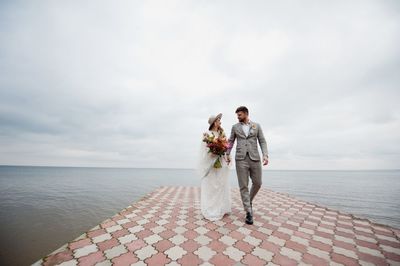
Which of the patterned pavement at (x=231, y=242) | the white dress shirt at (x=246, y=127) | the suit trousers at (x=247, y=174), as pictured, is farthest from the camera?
the white dress shirt at (x=246, y=127)

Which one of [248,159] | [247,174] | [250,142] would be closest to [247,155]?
[248,159]

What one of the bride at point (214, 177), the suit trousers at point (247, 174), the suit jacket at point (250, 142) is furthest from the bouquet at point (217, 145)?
the suit trousers at point (247, 174)

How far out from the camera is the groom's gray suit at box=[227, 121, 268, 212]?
14.0 feet

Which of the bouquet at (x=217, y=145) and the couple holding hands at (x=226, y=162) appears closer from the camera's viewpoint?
the couple holding hands at (x=226, y=162)

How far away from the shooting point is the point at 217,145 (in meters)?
4.47

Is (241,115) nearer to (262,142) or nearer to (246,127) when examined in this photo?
(246,127)

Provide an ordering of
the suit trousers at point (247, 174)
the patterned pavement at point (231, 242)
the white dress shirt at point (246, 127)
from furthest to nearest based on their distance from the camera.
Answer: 1. the white dress shirt at point (246, 127)
2. the suit trousers at point (247, 174)
3. the patterned pavement at point (231, 242)

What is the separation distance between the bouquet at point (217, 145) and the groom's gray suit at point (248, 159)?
324 millimetres

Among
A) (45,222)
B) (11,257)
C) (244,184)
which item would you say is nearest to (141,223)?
(244,184)

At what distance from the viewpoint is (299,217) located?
476 centimetres

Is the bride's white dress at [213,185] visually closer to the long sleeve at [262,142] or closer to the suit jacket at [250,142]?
the suit jacket at [250,142]

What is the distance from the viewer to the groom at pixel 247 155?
14.0ft

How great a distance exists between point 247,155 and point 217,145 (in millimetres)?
741

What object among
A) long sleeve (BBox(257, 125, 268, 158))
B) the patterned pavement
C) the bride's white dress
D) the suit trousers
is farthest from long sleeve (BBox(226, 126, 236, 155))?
the patterned pavement
